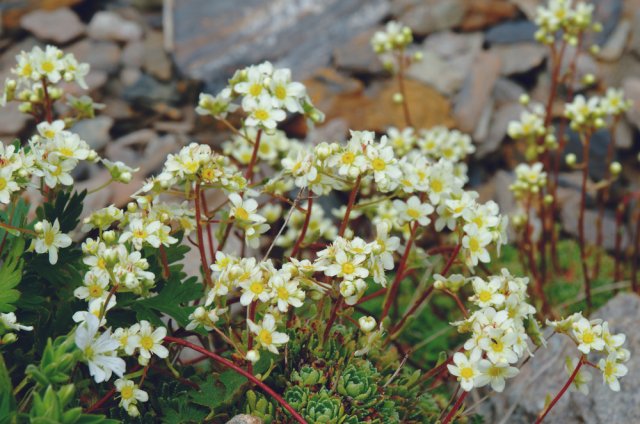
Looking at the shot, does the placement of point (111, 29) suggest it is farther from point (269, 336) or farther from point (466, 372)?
point (466, 372)

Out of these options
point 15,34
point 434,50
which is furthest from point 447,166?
point 15,34

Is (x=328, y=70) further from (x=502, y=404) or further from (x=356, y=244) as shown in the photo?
(x=356, y=244)

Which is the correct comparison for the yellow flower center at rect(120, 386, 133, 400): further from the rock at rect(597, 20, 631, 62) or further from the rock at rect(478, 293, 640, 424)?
the rock at rect(597, 20, 631, 62)

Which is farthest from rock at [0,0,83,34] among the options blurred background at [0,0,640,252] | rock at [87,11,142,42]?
rock at [87,11,142,42]

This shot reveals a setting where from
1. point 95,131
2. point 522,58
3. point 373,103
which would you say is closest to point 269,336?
point 373,103

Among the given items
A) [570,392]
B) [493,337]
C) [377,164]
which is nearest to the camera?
[493,337]

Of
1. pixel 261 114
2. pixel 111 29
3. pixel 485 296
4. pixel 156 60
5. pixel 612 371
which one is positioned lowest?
pixel 156 60

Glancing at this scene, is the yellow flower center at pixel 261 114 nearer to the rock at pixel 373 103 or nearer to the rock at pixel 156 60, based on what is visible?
the rock at pixel 373 103
